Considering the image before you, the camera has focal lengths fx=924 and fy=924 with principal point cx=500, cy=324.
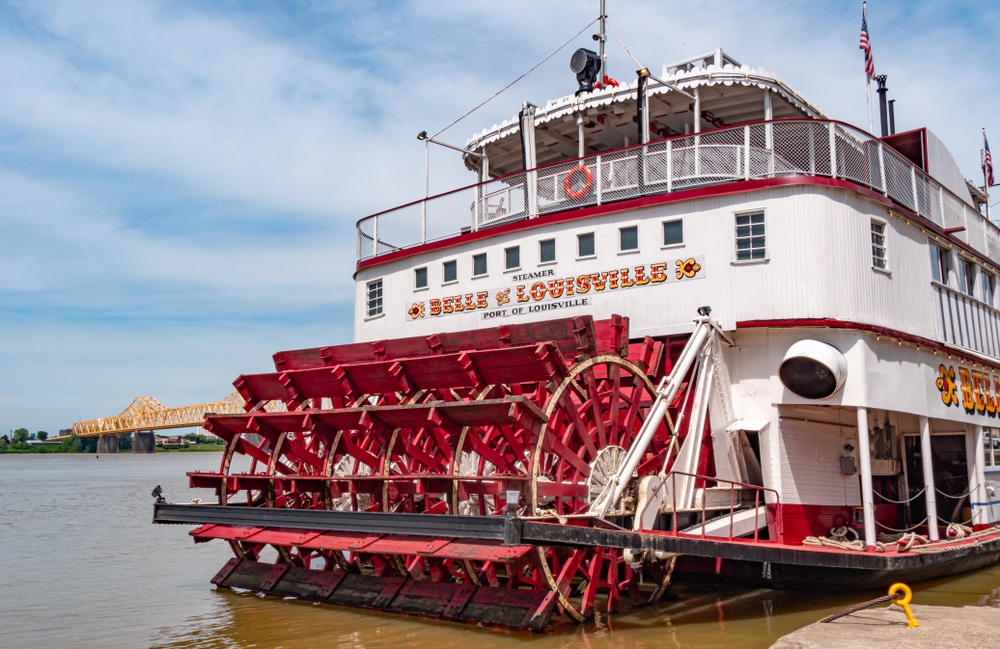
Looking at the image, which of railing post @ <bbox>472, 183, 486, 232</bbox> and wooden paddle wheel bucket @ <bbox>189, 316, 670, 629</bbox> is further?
railing post @ <bbox>472, 183, 486, 232</bbox>

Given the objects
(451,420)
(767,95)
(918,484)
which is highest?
(767,95)

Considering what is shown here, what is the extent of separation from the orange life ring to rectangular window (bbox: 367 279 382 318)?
291 cm

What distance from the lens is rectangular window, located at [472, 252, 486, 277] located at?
10.5m

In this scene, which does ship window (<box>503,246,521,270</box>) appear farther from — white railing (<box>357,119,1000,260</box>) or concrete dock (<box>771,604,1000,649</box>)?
concrete dock (<box>771,604,1000,649</box>)

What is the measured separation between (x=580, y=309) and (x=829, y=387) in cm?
267

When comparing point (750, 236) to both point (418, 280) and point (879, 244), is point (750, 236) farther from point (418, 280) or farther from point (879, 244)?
point (418, 280)

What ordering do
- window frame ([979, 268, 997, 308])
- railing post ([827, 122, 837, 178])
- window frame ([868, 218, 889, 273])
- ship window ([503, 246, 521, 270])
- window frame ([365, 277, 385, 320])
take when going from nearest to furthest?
railing post ([827, 122, 837, 178]) < window frame ([868, 218, 889, 273]) < ship window ([503, 246, 521, 270]) < window frame ([365, 277, 385, 320]) < window frame ([979, 268, 997, 308])

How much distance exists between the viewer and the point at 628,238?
948 centimetres

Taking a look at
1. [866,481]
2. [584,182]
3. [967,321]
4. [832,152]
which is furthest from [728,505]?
[967,321]

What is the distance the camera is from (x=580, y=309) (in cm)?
963

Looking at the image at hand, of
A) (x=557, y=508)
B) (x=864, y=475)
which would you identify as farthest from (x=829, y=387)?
(x=557, y=508)

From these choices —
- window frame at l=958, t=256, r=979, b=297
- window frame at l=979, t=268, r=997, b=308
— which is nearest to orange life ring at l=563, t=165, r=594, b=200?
window frame at l=958, t=256, r=979, b=297

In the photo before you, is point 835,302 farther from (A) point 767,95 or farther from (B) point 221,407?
(B) point 221,407

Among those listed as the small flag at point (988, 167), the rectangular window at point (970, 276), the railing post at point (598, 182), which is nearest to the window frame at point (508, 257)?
the railing post at point (598, 182)
